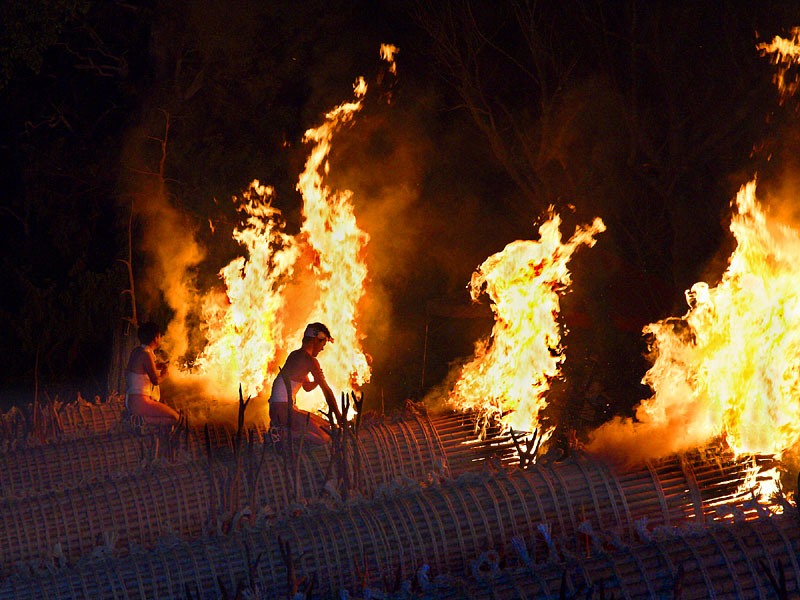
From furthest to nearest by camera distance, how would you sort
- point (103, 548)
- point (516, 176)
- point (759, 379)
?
point (516, 176), point (759, 379), point (103, 548)

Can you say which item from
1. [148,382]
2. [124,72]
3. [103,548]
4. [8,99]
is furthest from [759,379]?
[8,99]

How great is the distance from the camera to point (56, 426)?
600 cm

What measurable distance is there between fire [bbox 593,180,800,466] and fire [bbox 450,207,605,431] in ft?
2.45

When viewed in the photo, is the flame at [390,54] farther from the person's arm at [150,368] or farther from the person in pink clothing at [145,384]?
the person's arm at [150,368]

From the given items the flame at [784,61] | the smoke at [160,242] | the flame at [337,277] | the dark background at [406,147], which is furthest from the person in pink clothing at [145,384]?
the flame at [784,61]

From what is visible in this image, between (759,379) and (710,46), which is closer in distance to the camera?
(759,379)

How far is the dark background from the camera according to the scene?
32.9 feet

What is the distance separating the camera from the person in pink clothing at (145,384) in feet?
20.6

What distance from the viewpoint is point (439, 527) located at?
3.38 meters

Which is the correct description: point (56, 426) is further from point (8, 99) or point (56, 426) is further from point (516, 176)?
point (8, 99)

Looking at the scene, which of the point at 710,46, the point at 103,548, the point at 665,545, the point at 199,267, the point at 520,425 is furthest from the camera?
the point at 199,267

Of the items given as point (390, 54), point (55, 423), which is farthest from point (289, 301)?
point (55, 423)

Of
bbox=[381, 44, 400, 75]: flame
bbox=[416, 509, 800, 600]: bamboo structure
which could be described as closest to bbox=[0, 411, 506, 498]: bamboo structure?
bbox=[416, 509, 800, 600]: bamboo structure

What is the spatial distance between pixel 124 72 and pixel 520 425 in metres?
9.15
